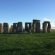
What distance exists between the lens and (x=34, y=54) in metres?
14.5

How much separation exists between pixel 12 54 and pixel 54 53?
297 centimetres

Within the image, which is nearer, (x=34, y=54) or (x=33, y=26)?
(x=34, y=54)

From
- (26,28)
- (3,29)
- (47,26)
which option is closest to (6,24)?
(3,29)

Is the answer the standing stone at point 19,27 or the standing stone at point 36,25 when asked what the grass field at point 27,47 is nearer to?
the standing stone at point 36,25

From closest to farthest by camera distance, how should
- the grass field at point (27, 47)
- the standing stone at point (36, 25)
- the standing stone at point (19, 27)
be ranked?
the grass field at point (27, 47)
the standing stone at point (36, 25)
the standing stone at point (19, 27)

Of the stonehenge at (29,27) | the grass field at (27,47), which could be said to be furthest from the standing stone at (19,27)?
the grass field at (27,47)

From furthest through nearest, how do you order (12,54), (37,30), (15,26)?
1. (15,26)
2. (37,30)
3. (12,54)

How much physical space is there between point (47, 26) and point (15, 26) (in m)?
9.26

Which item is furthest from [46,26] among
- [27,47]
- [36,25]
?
[27,47]

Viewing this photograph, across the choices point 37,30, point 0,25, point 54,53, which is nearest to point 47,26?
point 37,30

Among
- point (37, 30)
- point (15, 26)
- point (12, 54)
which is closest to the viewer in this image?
point (12, 54)

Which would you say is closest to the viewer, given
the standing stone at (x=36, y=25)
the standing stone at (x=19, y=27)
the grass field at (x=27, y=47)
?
the grass field at (x=27, y=47)

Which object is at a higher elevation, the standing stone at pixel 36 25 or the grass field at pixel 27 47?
the standing stone at pixel 36 25

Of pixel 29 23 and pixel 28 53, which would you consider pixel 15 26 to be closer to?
pixel 29 23
